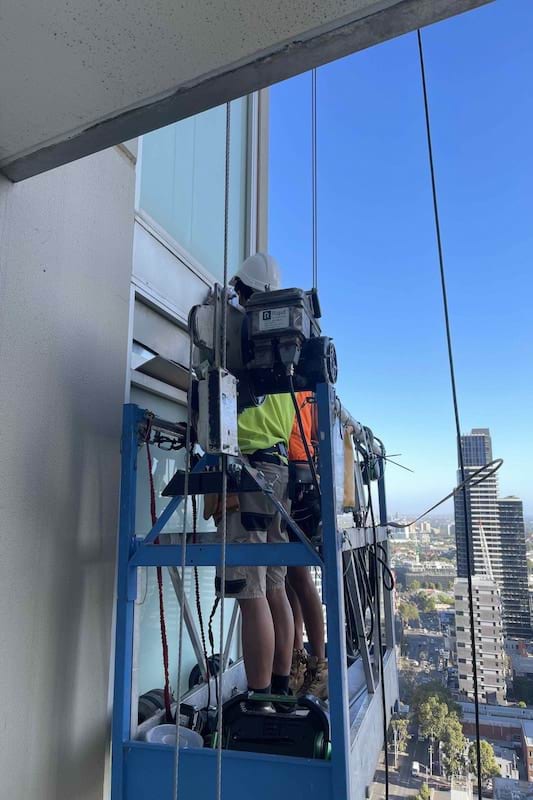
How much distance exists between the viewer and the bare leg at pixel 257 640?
1.49 meters

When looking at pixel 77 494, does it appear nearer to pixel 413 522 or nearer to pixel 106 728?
pixel 106 728

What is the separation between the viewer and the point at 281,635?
5.45 ft

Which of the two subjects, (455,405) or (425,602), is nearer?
(455,405)

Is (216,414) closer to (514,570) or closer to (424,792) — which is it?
(514,570)

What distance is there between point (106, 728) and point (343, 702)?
0.83 meters

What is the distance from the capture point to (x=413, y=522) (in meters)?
1.92

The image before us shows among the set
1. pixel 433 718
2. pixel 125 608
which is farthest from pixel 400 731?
pixel 125 608

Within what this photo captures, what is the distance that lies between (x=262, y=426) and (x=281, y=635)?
680 mm

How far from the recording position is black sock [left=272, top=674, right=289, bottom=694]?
1.67 meters

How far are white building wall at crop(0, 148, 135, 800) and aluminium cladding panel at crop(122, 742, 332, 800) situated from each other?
0.24m

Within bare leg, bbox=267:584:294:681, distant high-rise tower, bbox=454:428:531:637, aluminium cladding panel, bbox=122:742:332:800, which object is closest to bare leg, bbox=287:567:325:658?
bare leg, bbox=267:584:294:681

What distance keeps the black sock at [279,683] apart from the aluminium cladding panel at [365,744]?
0.80 ft

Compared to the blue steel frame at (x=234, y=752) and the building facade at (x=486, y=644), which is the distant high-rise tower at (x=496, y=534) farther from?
the blue steel frame at (x=234, y=752)

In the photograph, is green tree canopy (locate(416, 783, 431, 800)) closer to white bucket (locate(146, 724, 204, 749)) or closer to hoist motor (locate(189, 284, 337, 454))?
white bucket (locate(146, 724, 204, 749))
